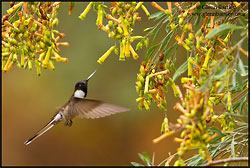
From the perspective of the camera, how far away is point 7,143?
25.1ft

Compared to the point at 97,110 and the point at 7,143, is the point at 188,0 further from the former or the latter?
the point at 7,143

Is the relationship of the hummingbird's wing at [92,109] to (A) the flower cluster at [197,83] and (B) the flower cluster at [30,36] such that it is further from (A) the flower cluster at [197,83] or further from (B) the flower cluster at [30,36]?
(B) the flower cluster at [30,36]

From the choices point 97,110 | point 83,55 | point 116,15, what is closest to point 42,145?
point 83,55

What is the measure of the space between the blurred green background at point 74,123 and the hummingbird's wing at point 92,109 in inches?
147

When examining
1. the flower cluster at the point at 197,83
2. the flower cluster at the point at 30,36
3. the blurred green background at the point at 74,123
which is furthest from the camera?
the blurred green background at the point at 74,123

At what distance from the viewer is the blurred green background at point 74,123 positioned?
6605mm

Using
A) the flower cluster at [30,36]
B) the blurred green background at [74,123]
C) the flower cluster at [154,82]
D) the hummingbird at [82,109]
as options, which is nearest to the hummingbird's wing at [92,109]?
the hummingbird at [82,109]

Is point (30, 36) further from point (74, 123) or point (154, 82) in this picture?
point (74, 123)

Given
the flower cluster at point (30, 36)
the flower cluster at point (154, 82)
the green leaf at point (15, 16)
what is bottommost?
the flower cluster at point (154, 82)

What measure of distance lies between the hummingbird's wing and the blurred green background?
12.2ft

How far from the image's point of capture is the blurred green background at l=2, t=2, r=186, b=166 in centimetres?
661

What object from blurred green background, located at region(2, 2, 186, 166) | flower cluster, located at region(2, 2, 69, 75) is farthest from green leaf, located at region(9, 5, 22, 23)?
blurred green background, located at region(2, 2, 186, 166)

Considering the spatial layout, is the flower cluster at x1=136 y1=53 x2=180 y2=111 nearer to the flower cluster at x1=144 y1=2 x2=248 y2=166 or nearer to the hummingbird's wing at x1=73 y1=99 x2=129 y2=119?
the flower cluster at x1=144 y1=2 x2=248 y2=166

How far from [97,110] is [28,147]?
5517 millimetres
